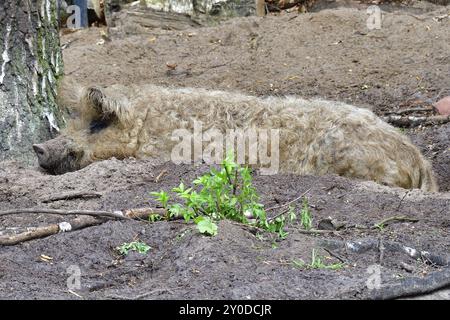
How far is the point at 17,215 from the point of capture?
5.23 m

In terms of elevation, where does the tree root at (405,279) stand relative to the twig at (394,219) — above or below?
above

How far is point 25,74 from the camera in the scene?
6.81 meters

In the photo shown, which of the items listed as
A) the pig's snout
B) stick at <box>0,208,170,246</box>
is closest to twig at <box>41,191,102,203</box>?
stick at <box>0,208,170,246</box>

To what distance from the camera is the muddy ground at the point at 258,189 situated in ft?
12.9

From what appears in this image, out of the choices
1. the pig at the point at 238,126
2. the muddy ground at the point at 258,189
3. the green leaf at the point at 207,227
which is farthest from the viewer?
the pig at the point at 238,126

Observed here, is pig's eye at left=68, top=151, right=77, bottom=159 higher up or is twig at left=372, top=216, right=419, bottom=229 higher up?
twig at left=372, top=216, right=419, bottom=229

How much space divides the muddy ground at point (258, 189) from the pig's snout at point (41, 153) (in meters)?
0.10

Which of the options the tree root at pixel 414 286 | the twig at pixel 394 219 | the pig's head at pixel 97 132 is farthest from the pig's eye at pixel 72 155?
the tree root at pixel 414 286

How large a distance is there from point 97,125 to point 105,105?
25 cm

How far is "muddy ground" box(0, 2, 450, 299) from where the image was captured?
12.9 ft

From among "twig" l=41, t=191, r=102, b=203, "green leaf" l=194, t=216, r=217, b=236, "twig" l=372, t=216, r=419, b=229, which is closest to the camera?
"green leaf" l=194, t=216, r=217, b=236

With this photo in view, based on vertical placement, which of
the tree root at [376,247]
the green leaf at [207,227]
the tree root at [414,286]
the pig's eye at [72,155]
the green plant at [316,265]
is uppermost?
the green leaf at [207,227]

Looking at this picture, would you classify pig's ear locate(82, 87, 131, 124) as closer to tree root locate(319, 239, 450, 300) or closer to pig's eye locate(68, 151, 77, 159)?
pig's eye locate(68, 151, 77, 159)

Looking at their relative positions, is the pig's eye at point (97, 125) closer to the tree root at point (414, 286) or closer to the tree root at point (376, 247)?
the tree root at point (376, 247)
